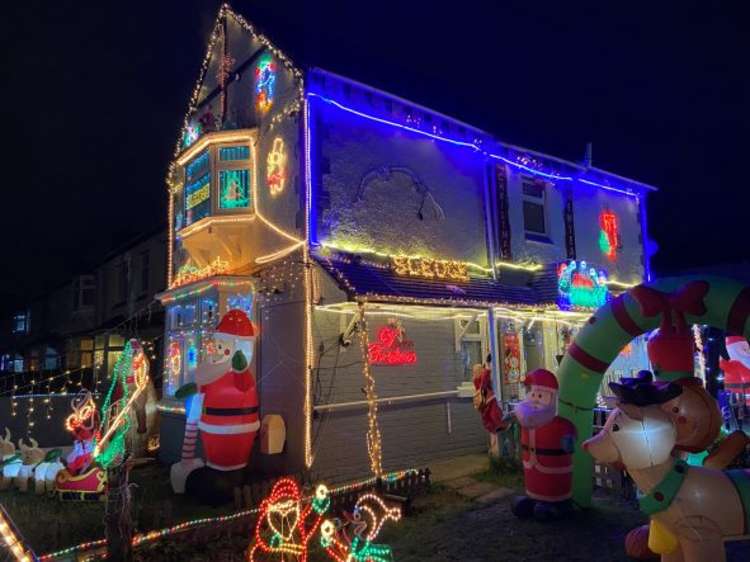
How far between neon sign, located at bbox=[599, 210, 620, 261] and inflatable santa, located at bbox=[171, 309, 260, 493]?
11.0 meters

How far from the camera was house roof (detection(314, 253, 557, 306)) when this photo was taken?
29.2ft

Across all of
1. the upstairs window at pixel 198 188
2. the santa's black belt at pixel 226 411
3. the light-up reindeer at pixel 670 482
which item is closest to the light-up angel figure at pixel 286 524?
the santa's black belt at pixel 226 411

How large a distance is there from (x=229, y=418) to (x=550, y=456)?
15.7 ft

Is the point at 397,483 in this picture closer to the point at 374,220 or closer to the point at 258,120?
the point at 374,220

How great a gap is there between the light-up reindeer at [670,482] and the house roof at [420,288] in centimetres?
462

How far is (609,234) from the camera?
1595 cm

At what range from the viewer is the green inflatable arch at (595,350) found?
6880mm

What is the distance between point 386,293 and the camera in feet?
29.2

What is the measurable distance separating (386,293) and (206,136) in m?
5.18

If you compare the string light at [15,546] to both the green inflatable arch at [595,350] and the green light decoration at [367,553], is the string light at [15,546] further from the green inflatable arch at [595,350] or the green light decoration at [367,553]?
the green inflatable arch at [595,350]

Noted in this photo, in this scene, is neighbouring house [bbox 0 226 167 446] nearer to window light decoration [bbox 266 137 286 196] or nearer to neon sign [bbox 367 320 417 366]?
window light decoration [bbox 266 137 286 196]

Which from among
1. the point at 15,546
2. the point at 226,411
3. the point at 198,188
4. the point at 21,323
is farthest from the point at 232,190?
the point at 21,323

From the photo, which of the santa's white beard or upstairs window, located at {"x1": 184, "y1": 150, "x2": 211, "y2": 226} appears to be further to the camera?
upstairs window, located at {"x1": 184, "y1": 150, "x2": 211, "y2": 226}

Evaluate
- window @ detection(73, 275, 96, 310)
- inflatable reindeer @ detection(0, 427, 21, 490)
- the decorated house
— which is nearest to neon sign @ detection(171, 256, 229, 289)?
Answer: the decorated house
